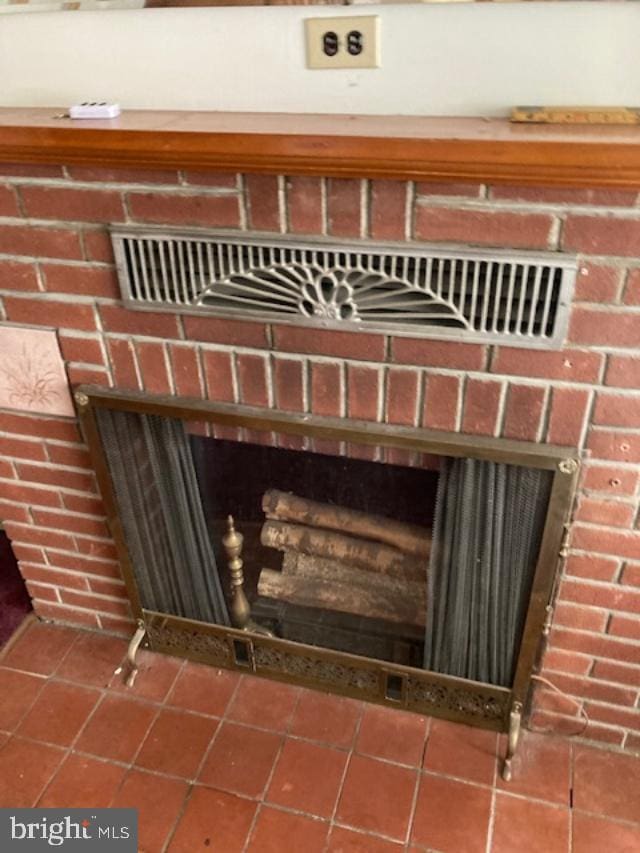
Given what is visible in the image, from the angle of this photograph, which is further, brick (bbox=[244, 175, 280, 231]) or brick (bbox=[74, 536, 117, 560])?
brick (bbox=[74, 536, 117, 560])

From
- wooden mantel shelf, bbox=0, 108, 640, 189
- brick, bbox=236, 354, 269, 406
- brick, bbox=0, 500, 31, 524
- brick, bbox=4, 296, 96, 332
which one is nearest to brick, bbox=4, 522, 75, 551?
brick, bbox=0, 500, 31, 524

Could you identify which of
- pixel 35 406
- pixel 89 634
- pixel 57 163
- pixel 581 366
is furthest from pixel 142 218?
pixel 89 634

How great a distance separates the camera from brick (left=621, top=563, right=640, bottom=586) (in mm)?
1332

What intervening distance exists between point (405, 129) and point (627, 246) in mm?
368

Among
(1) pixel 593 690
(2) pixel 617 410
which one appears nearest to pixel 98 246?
(2) pixel 617 410

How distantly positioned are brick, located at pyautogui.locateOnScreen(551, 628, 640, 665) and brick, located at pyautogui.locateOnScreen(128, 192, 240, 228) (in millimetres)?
989

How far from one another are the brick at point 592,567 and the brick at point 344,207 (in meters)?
0.71

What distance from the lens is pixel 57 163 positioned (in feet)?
3.92

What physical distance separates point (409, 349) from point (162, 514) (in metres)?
0.69

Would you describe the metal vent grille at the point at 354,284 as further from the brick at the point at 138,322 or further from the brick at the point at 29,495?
the brick at the point at 29,495

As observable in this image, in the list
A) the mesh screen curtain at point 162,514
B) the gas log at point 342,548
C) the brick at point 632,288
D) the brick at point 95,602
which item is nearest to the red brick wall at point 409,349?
the brick at point 632,288

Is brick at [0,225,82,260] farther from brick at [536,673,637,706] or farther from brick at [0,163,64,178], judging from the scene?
brick at [536,673,637,706]

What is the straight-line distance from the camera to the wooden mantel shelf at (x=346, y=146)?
3.23 feet

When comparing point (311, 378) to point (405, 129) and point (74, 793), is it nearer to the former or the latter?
point (405, 129)
